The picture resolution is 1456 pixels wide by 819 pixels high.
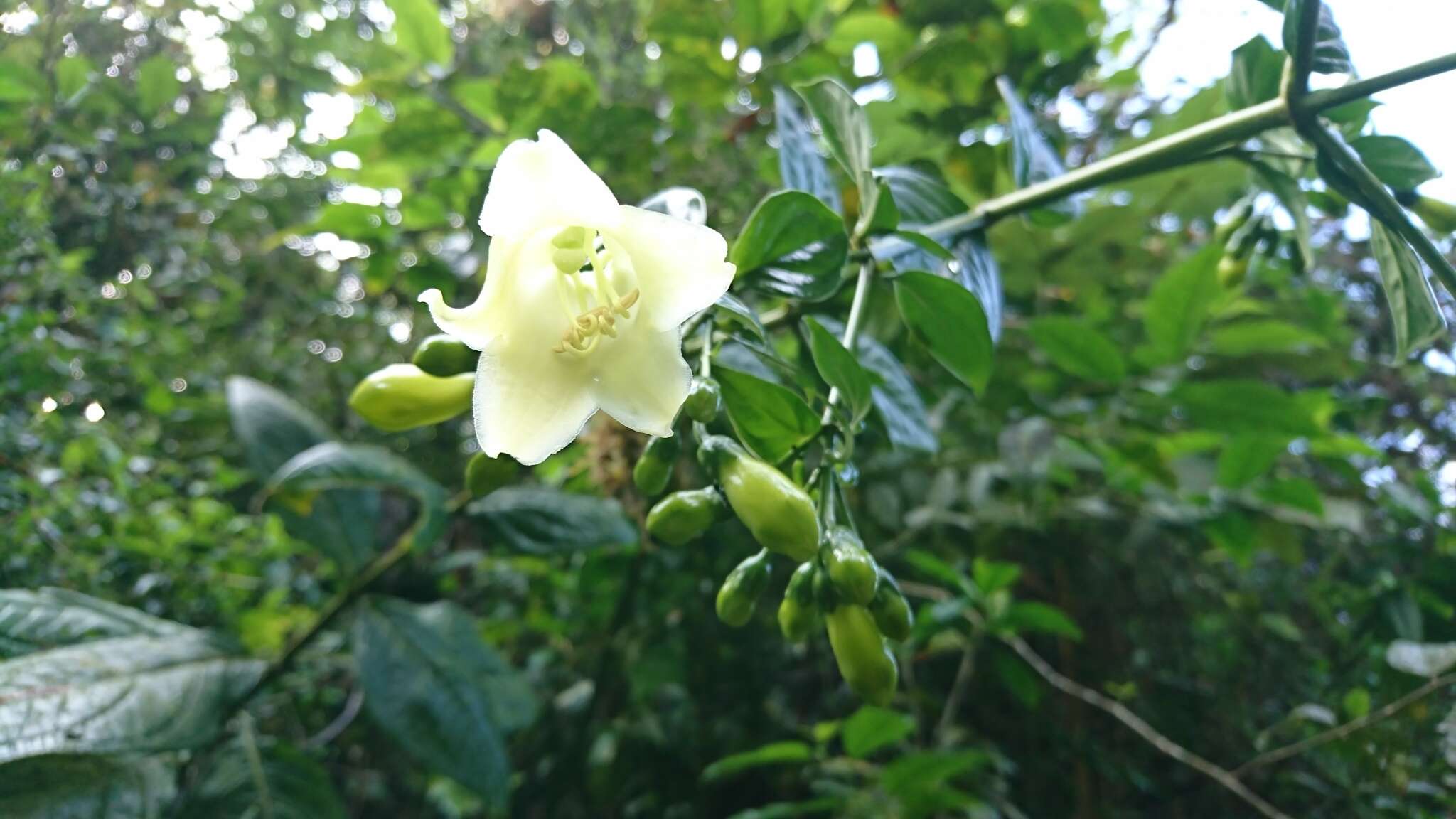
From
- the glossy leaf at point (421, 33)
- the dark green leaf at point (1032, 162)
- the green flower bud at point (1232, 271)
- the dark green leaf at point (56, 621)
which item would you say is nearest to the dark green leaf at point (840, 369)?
the dark green leaf at point (1032, 162)

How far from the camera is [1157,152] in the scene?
790mm

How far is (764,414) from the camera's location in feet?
2.23

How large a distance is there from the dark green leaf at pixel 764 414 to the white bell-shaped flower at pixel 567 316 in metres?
0.06

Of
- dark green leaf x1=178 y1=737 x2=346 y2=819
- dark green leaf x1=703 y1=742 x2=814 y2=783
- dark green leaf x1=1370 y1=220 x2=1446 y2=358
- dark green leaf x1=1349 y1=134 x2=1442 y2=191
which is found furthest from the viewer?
dark green leaf x1=703 y1=742 x2=814 y2=783

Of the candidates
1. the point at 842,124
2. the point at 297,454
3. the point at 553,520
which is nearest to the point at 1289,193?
the point at 842,124

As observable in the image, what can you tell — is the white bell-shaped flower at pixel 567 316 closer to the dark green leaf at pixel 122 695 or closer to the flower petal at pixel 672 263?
the flower petal at pixel 672 263

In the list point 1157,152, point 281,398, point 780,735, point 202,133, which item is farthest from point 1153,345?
point 202,133

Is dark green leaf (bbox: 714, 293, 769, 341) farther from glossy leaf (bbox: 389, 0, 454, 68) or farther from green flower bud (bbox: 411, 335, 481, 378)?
glossy leaf (bbox: 389, 0, 454, 68)

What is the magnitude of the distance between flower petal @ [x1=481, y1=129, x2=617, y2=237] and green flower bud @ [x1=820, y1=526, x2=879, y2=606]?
315mm

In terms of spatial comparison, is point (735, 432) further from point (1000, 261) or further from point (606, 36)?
point (606, 36)

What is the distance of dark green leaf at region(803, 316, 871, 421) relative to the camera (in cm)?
65

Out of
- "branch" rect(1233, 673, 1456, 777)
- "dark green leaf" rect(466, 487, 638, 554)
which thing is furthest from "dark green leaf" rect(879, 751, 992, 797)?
"dark green leaf" rect(466, 487, 638, 554)

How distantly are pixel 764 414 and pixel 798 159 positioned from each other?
0.32m

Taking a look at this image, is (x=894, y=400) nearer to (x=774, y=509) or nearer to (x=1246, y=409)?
(x=774, y=509)
